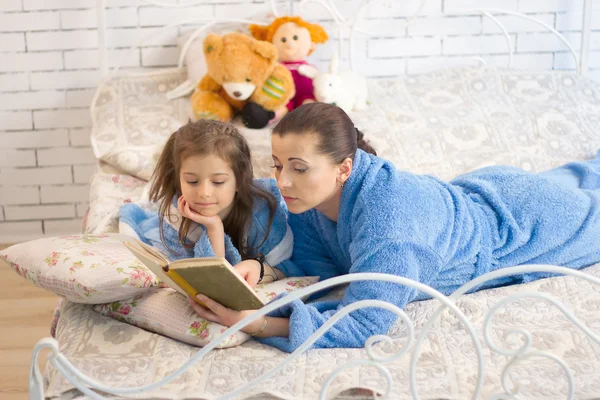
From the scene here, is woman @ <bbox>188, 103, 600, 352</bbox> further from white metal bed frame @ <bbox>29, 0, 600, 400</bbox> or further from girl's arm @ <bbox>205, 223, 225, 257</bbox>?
white metal bed frame @ <bbox>29, 0, 600, 400</bbox>

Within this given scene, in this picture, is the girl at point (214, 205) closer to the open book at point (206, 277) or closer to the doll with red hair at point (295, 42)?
the open book at point (206, 277)

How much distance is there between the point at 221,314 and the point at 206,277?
0.17 m

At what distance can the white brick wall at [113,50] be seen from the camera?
3.50 m

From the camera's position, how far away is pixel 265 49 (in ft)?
9.91

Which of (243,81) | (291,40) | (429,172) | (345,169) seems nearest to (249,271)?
(345,169)

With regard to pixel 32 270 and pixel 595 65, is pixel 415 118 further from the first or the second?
pixel 32 270

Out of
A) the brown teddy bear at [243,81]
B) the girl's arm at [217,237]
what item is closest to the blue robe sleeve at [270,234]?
the girl's arm at [217,237]

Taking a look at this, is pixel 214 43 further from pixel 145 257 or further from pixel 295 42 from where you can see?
pixel 145 257

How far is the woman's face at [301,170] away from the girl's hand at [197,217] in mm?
202

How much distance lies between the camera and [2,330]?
2875 millimetres

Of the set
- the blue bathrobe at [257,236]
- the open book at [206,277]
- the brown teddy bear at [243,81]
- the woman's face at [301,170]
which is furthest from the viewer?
the brown teddy bear at [243,81]

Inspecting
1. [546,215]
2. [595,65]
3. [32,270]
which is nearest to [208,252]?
[32,270]

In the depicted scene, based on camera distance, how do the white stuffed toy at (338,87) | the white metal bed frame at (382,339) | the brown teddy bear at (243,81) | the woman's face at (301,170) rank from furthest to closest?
the white stuffed toy at (338,87)
the brown teddy bear at (243,81)
the woman's face at (301,170)
the white metal bed frame at (382,339)

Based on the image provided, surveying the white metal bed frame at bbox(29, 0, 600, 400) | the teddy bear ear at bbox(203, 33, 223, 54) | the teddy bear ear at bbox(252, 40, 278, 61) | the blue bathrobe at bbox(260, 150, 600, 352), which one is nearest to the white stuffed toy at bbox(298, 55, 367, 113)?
the teddy bear ear at bbox(252, 40, 278, 61)
